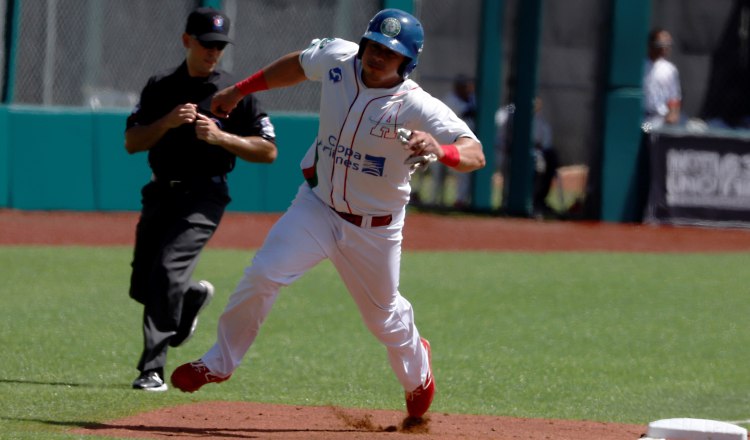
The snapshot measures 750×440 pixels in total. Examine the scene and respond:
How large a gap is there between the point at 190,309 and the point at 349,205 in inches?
76.6

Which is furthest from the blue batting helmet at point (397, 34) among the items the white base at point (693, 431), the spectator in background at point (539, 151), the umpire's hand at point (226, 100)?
the spectator in background at point (539, 151)

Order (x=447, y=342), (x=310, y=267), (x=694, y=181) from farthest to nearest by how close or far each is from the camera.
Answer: (x=694, y=181) < (x=447, y=342) < (x=310, y=267)

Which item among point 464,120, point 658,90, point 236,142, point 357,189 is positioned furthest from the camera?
point 464,120

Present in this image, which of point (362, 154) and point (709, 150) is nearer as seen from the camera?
point (362, 154)

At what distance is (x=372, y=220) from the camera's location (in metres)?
6.10

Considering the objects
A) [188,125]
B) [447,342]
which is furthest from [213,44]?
[447,342]

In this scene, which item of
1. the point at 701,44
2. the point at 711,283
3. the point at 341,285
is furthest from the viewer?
the point at 701,44

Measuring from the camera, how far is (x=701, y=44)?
79.0 ft

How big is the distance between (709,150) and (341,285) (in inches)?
313

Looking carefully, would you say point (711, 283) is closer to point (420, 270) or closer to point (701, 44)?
point (420, 270)

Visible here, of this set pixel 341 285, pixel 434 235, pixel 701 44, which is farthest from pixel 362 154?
pixel 701 44

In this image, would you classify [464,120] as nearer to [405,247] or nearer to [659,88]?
[659,88]

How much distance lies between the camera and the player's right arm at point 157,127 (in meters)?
6.85

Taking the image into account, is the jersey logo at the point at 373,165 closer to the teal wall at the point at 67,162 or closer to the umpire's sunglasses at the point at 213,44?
the umpire's sunglasses at the point at 213,44
